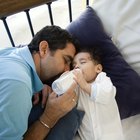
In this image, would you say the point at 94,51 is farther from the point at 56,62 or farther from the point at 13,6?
the point at 13,6

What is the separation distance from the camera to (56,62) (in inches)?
44.9

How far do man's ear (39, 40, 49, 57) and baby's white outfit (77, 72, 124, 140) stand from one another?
225mm

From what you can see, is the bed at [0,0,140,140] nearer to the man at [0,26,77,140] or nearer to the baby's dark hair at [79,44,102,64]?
the baby's dark hair at [79,44,102,64]

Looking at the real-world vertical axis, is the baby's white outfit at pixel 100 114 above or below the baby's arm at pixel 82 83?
below

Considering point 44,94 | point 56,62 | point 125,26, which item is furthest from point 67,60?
point 125,26

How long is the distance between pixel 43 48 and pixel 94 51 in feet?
0.77

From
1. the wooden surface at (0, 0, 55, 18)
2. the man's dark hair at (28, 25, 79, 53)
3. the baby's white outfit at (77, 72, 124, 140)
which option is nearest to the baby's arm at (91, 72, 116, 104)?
the baby's white outfit at (77, 72, 124, 140)

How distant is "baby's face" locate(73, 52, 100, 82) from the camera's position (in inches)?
45.0

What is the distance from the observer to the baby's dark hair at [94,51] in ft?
3.91

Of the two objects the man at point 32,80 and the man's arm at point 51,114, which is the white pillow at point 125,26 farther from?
the man's arm at point 51,114

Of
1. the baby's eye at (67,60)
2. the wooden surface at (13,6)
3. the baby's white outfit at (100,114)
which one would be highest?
the wooden surface at (13,6)

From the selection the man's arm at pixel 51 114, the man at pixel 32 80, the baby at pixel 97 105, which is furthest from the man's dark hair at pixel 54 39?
the man's arm at pixel 51 114

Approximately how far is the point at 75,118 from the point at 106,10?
57 centimetres

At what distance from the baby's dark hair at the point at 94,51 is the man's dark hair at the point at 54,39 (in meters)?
0.05
